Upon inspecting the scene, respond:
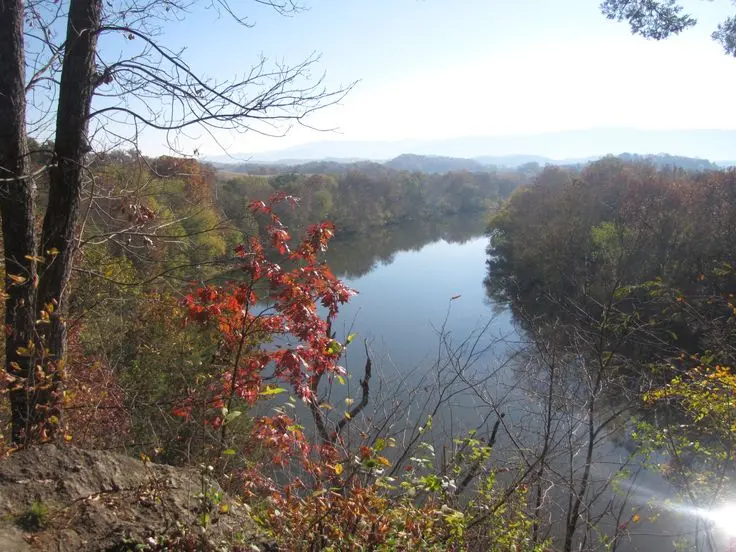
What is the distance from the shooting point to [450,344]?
534 cm

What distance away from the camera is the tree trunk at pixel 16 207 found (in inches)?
103

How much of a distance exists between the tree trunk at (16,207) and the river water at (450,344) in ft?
6.41

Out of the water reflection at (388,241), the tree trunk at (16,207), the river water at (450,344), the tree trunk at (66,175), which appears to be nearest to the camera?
the tree trunk at (16,207)

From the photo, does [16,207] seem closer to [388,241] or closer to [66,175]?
[66,175]

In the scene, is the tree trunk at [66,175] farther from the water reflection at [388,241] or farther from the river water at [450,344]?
the water reflection at [388,241]

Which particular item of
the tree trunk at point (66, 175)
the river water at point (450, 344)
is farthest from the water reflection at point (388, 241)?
the tree trunk at point (66, 175)

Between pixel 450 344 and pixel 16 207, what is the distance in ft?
13.3

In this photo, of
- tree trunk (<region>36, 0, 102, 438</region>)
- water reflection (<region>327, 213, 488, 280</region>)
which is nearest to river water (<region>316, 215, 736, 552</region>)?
water reflection (<region>327, 213, 488, 280</region>)

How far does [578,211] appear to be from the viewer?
24547 mm

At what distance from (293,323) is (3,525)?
226 centimetres

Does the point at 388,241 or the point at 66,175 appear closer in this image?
the point at 66,175

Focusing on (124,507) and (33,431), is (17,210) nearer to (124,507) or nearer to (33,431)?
(33,431)

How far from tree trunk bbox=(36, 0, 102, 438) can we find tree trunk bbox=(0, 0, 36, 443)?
0.32ft

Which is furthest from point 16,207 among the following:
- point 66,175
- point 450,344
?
point 450,344
